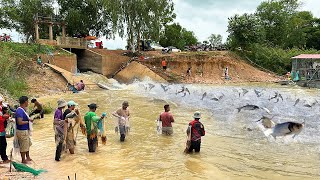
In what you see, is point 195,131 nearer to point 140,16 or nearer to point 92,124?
point 92,124

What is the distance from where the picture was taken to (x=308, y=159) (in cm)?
1013

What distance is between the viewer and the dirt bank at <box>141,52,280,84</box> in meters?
40.0

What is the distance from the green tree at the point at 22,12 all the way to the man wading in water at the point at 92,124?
3719 centimetres

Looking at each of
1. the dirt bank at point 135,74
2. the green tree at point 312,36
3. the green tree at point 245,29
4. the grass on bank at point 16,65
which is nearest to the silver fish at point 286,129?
the grass on bank at point 16,65

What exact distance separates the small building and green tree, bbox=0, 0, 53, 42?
30.6m

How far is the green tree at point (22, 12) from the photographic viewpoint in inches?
1679

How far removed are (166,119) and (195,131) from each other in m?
2.47

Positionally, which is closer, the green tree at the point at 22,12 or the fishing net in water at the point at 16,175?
the fishing net in water at the point at 16,175

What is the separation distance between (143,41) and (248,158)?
36.5 metres

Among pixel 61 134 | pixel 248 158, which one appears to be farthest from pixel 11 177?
pixel 248 158

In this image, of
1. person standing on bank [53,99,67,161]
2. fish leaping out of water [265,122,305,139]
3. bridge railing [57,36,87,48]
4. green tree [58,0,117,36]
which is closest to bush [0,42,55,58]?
bridge railing [57,36,87,48]

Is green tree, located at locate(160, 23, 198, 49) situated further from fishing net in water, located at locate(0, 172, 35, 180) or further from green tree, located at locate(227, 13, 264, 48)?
fishing net in water, located at locate(0, 172, 35, 180)

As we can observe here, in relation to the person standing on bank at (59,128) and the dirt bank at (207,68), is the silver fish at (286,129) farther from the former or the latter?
the dirt bank at (207,68)

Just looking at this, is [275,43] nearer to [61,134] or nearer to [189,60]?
[189,60]
